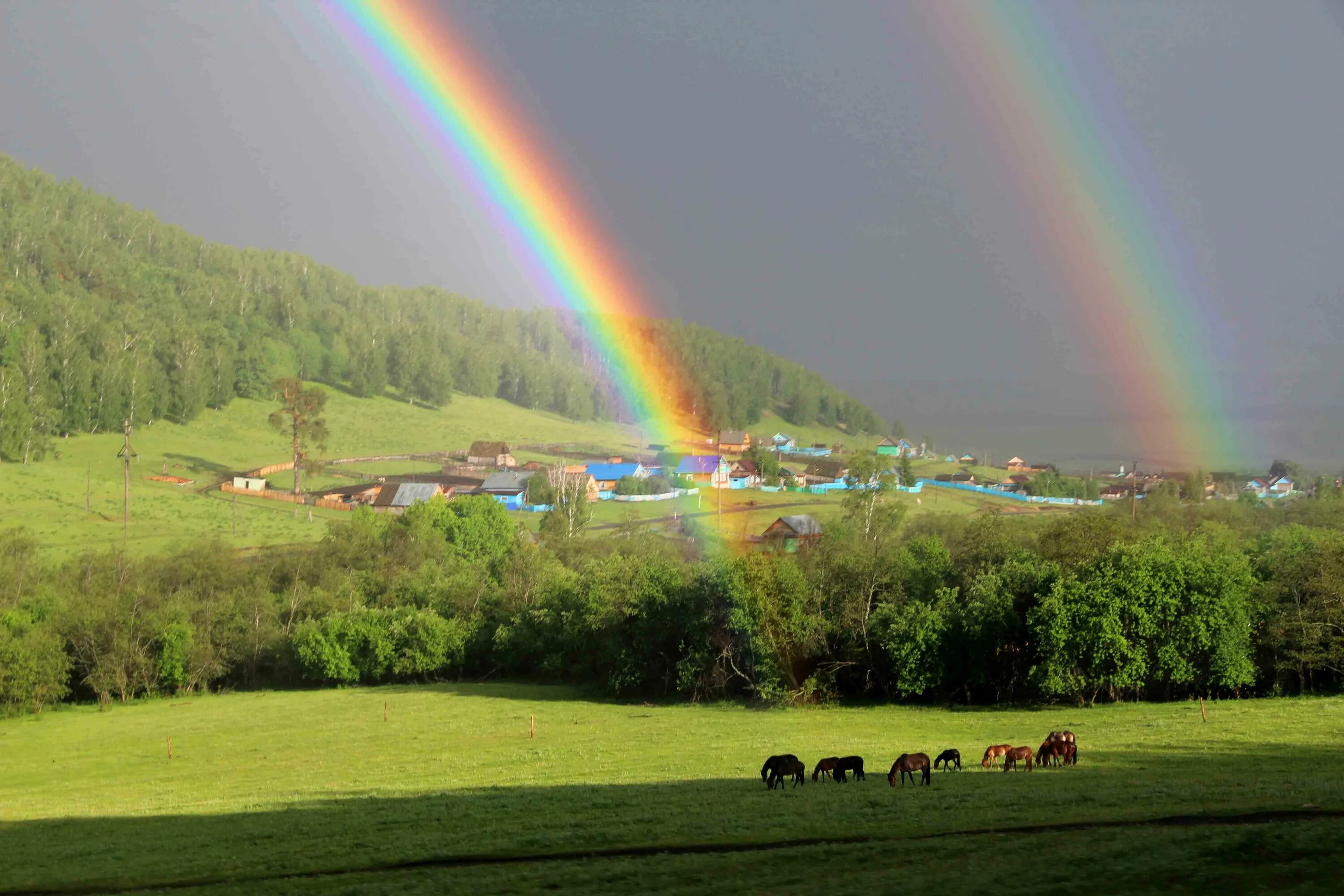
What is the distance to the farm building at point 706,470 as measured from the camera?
184000mm

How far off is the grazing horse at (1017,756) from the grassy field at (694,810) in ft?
1.56

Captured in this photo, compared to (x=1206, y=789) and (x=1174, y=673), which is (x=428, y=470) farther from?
(x=1206, y=789)

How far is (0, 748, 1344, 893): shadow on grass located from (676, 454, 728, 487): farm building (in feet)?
481

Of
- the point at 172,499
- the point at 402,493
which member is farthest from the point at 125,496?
the point at 402,493

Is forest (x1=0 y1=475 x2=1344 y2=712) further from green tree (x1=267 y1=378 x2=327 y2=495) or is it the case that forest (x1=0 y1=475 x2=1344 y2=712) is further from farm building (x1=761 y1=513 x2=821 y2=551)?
green tree (x1=267 y1=378 x2=327 y2=495)

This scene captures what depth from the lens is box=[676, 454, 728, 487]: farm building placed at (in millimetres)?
184000

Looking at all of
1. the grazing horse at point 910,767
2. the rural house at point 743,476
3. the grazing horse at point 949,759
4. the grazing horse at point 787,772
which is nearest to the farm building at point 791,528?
the rural house at point 743,476

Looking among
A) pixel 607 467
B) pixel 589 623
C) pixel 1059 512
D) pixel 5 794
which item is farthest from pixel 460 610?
pixel 607 467

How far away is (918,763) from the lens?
1179 inches

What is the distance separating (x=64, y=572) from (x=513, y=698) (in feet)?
171

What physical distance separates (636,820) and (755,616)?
40.6m

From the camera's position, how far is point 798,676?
6372cm

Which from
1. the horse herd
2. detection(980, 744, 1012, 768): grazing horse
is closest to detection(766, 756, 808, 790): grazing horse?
the horse herd

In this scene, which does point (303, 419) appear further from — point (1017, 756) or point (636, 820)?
point (636, 820)
